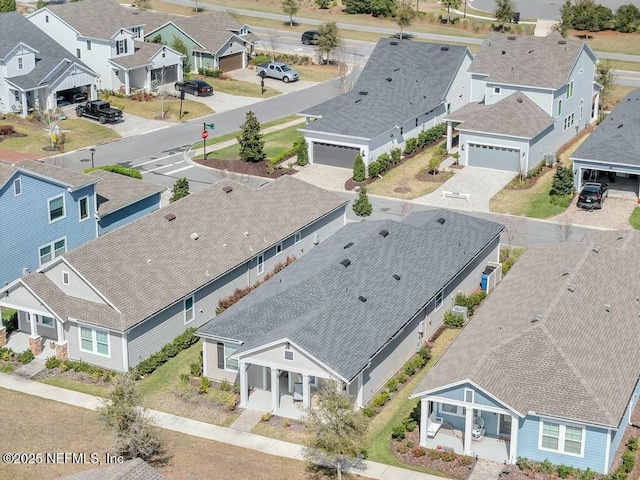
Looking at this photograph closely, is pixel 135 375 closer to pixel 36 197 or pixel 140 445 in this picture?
pixel 140 445

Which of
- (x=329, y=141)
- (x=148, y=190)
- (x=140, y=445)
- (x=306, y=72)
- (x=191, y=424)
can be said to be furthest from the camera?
(x=306, y=72)

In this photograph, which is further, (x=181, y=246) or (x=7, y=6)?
(x=7, y=6)

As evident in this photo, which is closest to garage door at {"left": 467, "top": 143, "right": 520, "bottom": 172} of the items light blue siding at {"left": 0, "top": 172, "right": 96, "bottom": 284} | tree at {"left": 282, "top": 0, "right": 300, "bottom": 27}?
light blue siding at {"left": 0, "top": 172, "right": 96, "bottom": 284}

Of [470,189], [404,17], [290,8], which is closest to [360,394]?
[470,189]

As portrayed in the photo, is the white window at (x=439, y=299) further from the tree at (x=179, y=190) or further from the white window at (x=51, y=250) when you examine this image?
the tree at (x=179, y=190)

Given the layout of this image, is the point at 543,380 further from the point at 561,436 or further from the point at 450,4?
the point at 450,4

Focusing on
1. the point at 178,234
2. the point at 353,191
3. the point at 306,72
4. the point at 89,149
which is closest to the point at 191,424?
the point at 178,234

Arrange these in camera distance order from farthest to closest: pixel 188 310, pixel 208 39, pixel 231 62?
1. pixel 231 62
2. pixel 208 39
3. pixel 188 310

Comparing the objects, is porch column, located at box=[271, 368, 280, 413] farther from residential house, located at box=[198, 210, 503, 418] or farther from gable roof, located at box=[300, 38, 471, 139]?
gable roof, located at box=[300, 38, 471, 139]
